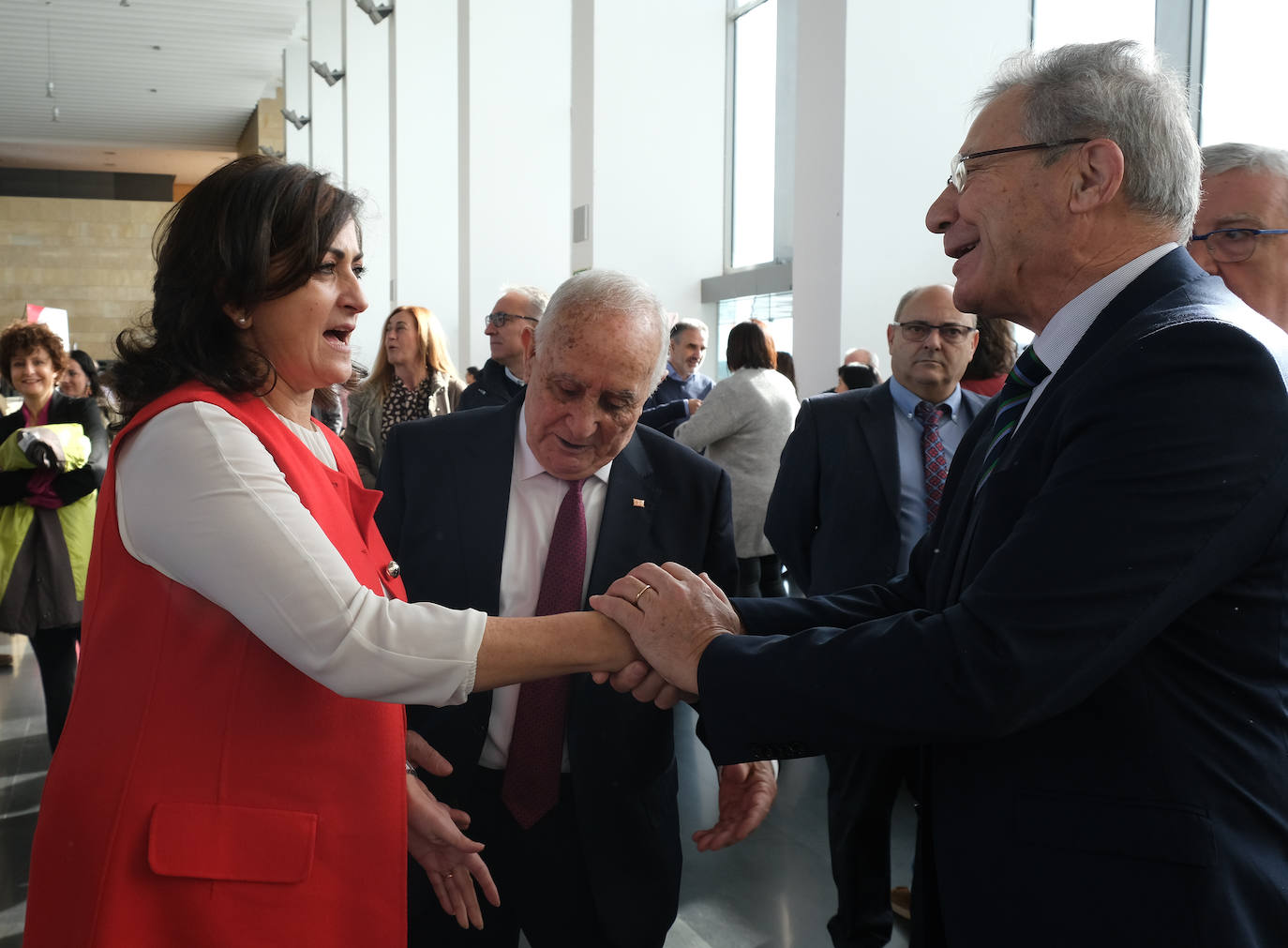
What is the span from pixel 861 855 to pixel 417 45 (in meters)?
9.54

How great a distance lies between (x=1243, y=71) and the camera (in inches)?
166

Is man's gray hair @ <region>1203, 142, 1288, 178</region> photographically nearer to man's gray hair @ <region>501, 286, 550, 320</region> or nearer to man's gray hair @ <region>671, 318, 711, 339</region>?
man's gray hair @ <region>501, 286, 550, 320</region>

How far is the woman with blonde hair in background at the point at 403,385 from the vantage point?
5.21 m

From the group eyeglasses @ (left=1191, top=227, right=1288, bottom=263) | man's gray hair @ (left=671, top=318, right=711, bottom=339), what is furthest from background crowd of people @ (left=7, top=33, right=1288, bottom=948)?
man's gray hair @ (left=671, top=318, right=711, bottom=339)

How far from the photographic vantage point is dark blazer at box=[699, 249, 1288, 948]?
3.62 feet

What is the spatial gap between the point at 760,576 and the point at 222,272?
4.14m

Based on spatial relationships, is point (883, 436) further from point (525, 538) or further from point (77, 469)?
point (77, 469)

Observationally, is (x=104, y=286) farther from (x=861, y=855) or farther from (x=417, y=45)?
(x=861, y=855)

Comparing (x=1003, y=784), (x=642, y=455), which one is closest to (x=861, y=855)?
(x=642, y=455)

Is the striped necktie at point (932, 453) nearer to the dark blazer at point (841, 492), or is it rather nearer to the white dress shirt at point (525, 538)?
the dark blazer at point (841, 492)

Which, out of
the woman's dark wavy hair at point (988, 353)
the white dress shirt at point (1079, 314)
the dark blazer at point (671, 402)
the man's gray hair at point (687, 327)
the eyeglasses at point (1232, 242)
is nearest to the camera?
the white dress shirt at point (1079, 314)

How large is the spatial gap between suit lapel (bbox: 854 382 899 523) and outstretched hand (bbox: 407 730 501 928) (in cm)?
179

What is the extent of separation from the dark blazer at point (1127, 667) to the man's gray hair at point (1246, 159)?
1070 millimetres

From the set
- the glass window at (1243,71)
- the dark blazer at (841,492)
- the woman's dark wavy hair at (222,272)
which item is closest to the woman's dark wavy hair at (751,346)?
the dark blazer at (841,492)
